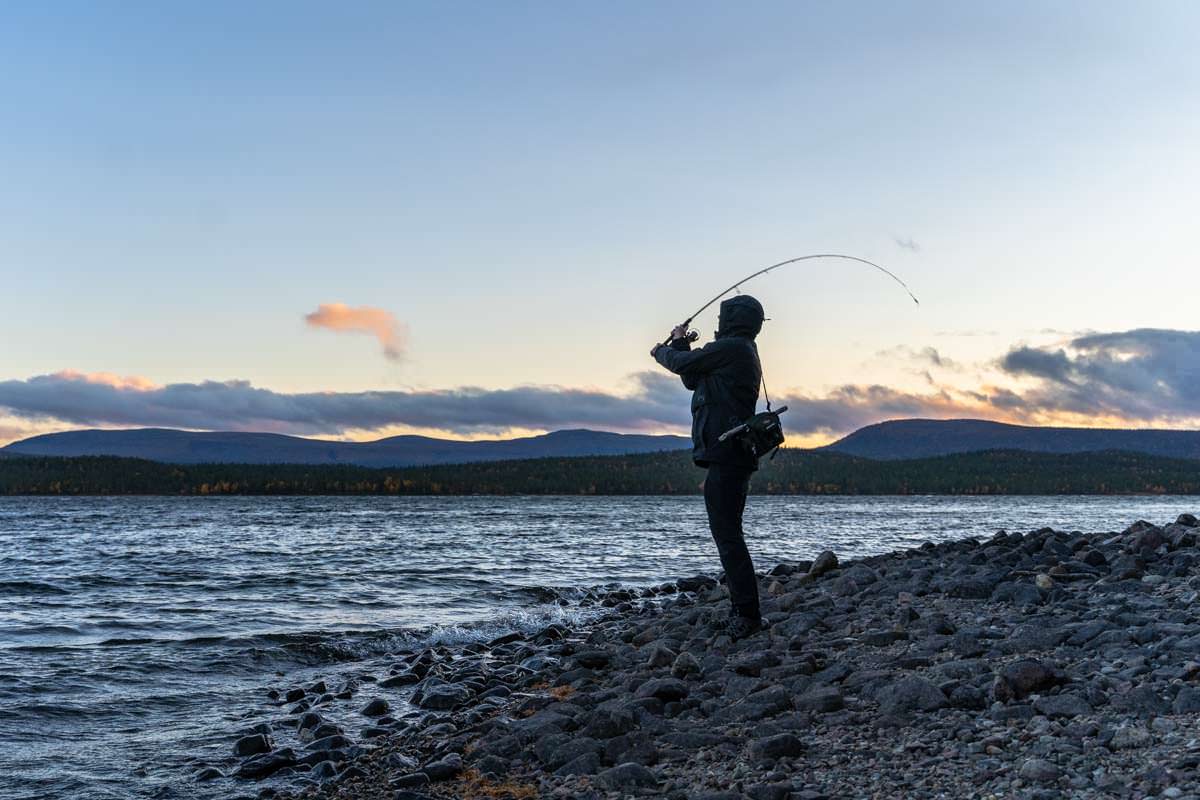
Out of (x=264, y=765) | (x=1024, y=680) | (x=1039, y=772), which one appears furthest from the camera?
(x=264, y=765)

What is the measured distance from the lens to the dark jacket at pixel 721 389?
7.86 metres

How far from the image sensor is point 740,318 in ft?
26.9

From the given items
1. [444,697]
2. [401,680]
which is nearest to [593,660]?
[444,697]

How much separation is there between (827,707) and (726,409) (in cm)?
275

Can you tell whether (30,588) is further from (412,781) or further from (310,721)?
(412,781)

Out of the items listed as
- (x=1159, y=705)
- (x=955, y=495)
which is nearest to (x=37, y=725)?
(x=1159, y=705)

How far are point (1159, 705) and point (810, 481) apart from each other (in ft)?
358

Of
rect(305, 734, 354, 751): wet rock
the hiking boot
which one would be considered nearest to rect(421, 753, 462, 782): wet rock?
rect(305, 734, 354, 751): wet rock

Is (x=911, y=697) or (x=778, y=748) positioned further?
(x=911, y=697)

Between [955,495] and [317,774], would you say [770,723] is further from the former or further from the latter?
[955,495]

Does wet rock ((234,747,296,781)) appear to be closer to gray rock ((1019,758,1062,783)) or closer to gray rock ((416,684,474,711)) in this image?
gray rock ((416,684,474,711))

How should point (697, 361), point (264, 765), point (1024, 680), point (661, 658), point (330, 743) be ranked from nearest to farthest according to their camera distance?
point (1024, 680) < point (264, 765) < point (330, 743) < point (661, 658) < point (697, 361)

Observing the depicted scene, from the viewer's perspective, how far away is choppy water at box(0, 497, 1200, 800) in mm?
7449

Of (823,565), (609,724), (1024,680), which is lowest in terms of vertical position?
(609,724)
